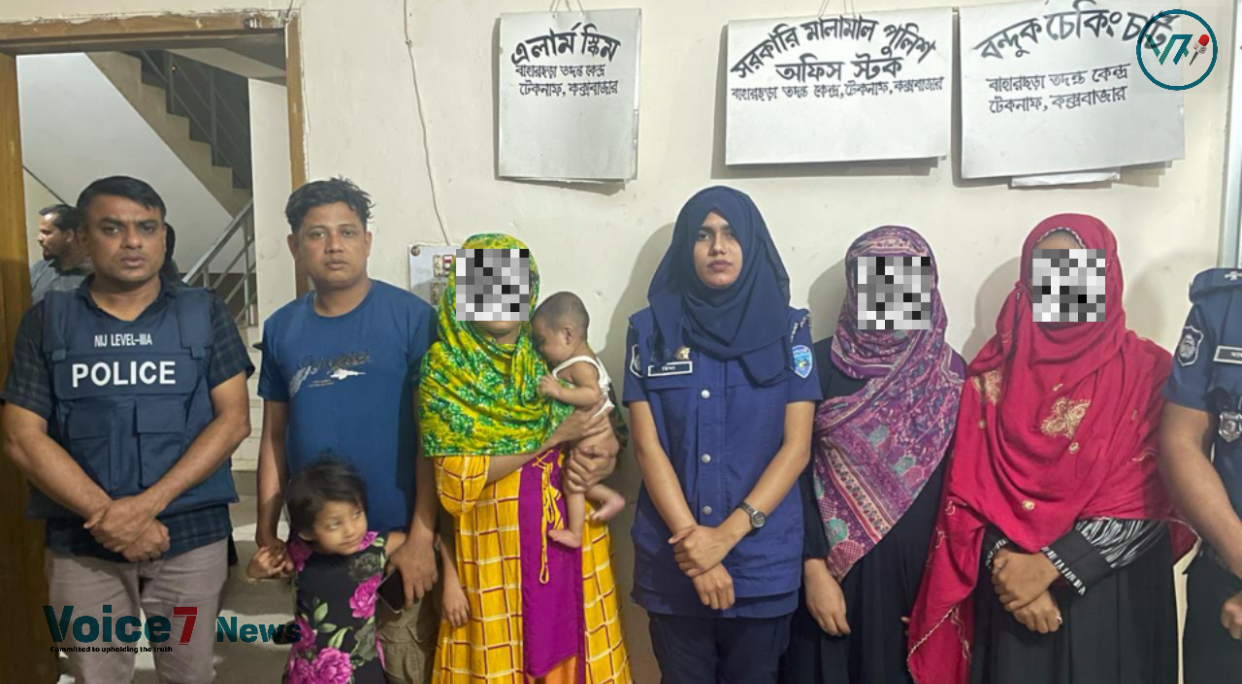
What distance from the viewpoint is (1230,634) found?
1.51 metres

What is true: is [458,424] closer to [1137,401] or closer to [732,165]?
[732,165]

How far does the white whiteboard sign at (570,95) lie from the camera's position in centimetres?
205

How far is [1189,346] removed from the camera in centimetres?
153

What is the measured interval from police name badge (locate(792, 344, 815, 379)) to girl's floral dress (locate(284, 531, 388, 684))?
1066 millimetres

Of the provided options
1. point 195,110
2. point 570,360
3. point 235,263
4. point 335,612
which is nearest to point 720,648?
point 570,360

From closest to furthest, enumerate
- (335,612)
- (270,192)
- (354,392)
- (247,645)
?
(335,612) → (354,392) → (247,645) → (270,192)

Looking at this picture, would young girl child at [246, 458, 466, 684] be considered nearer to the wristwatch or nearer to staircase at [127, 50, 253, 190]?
the wristwatch

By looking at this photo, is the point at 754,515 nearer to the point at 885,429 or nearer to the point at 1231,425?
the point at 885,429

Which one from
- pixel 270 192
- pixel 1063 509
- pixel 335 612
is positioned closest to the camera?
pixel 1063 509

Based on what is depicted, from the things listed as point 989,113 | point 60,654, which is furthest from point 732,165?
point 60,654

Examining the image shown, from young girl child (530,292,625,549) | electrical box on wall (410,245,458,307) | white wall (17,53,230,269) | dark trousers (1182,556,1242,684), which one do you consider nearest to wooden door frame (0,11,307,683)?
electrical box on wall (410,245,458,307)

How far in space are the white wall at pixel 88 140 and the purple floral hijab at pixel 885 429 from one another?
588cm

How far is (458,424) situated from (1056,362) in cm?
135

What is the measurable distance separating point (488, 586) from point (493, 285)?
72cm
